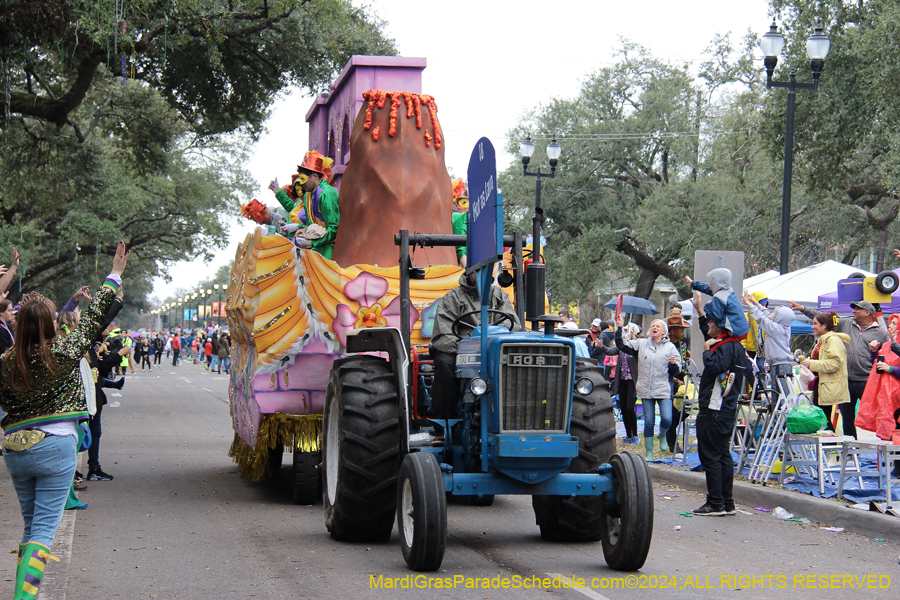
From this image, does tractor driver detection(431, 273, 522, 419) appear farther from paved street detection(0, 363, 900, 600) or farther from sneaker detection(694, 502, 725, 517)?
sneaker detection(694, 502, 725, 517)

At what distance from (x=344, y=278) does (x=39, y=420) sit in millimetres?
4204

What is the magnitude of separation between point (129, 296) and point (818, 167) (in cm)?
9126

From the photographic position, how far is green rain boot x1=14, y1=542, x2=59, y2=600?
506 cm

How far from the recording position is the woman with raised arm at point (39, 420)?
5207 mm

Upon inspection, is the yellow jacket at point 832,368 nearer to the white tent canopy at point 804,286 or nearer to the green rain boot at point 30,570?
the white tent canopy at point 804,286

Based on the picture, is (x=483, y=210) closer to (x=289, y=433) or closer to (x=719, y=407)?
(x=719, y=407)

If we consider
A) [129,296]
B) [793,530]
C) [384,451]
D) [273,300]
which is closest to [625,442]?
[793,530]

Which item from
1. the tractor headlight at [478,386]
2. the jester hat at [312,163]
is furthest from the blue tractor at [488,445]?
the jester hat at [312,163]

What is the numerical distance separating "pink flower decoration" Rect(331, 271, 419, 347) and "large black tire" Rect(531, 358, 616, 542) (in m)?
2.23

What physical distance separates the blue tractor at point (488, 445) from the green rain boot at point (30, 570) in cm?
223

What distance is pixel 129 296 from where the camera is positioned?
342 feet

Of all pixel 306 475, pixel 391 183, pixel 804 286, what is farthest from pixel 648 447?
pixel 804 286

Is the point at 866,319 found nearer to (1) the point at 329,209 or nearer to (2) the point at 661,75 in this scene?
(1) the point at 329,209

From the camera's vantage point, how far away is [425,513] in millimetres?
6160
